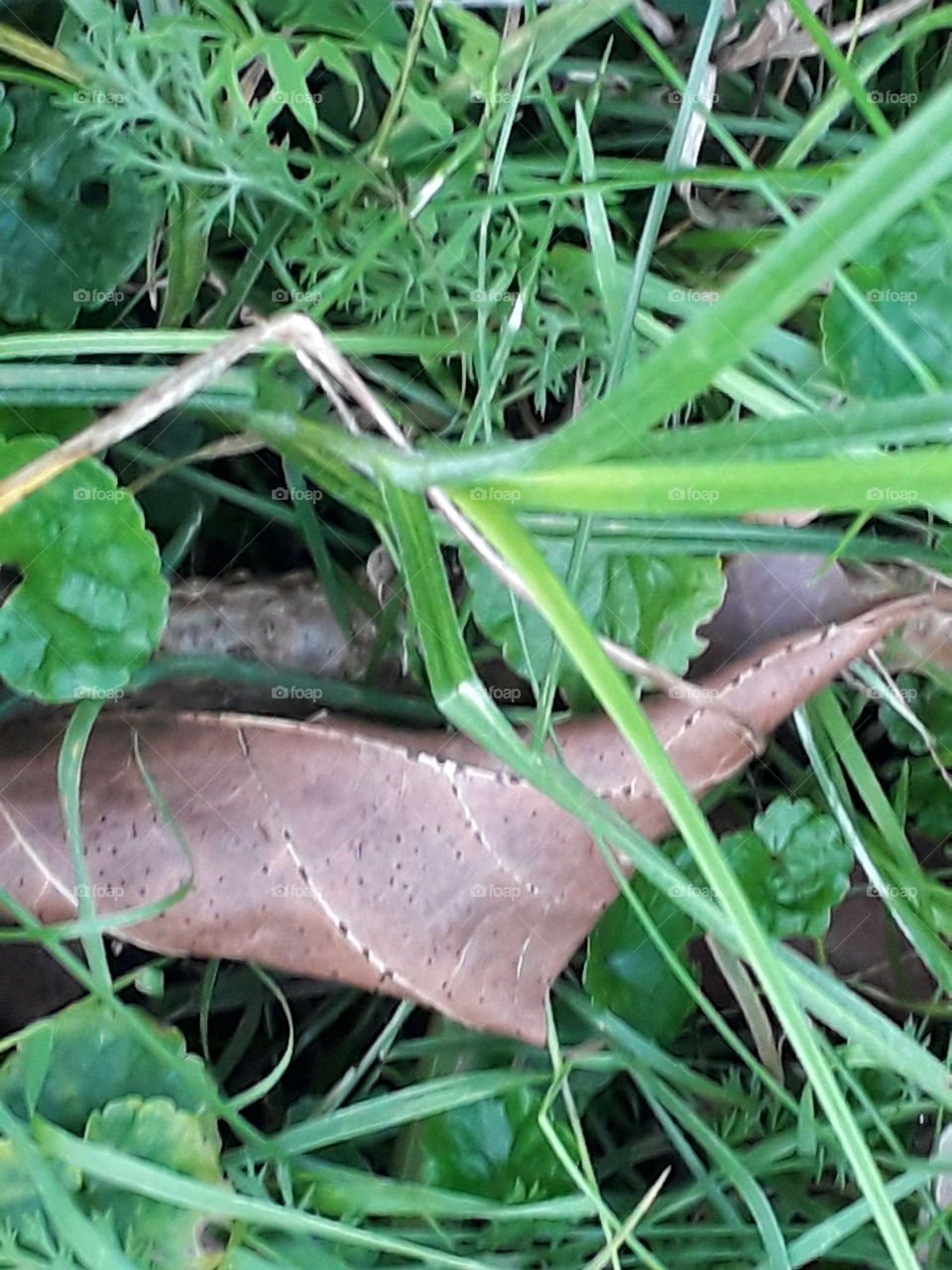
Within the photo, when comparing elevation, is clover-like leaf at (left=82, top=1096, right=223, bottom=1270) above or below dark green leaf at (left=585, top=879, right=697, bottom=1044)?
below

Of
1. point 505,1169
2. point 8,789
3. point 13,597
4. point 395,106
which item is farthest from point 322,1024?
point 395,106

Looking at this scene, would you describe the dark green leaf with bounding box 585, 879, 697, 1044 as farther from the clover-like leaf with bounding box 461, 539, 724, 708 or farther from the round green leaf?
the round green leaf

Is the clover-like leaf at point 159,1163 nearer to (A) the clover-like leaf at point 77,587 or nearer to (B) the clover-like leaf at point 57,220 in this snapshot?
(A) the clover-like leaf at point 77,587

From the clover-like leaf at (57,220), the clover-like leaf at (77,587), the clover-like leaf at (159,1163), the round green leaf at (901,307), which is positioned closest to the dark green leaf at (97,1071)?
the clover-like leaf at (159,1163)

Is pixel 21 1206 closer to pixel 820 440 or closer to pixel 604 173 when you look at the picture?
pixel 820 440

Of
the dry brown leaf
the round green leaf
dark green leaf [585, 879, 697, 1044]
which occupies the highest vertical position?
the round green leaf

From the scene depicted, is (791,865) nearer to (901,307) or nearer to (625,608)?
(625,608)

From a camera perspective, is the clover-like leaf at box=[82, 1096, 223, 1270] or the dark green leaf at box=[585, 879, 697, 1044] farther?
the dark green leaf at box=[585, 879, 697, 1044]

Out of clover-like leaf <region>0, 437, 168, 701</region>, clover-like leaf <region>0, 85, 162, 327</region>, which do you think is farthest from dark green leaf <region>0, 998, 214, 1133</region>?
clover-like leaf <region>0, 85, 162, 327</region>
